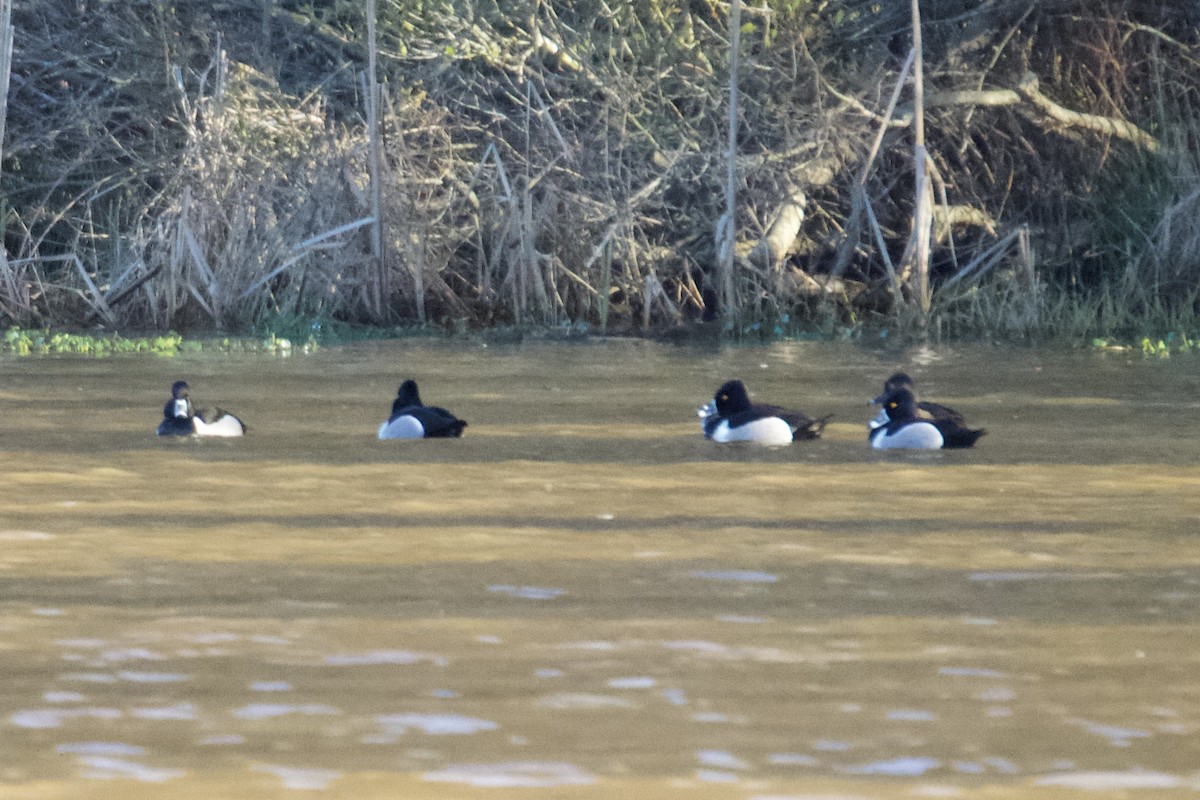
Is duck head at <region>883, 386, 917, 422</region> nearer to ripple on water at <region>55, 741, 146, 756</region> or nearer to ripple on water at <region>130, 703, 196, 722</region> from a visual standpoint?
ripple on water at <region>130, 703, 196, 722</region>

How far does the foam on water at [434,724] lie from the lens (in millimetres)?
6016

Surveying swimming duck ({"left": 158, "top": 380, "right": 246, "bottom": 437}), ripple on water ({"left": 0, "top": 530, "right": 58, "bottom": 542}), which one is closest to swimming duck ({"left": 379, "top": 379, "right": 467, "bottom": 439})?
swimming duck ({"left": 158, "top": 380, "right": 246, "bottom": 437})

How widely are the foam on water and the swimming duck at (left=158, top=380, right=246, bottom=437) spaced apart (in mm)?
8286

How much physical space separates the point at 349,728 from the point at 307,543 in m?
3.58

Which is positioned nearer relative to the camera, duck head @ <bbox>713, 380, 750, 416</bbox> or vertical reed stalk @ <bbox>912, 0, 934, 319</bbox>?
duck head @ <bbox>713, 380, 750, 416</bbox>

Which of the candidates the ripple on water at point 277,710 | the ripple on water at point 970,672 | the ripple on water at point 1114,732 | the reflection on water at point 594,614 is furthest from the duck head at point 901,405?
the ripple on water at point 277,710

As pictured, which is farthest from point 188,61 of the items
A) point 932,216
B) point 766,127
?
point 932,216

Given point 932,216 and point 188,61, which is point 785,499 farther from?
point 188,61

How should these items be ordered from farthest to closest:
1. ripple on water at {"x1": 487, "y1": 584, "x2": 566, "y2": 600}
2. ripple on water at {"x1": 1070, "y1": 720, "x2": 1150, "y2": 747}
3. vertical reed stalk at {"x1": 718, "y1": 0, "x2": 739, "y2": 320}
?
vertical reed stalk at {"x1": 718, "y1": 0, "x2": 739, "y2": 320} < ripple on water at {"x1": 487, "y1": 584, "x2": 566, "y2": 600} < ripple on water at {"x1": 1070, "y1": 720, "x2": 1150, "y2": 747}

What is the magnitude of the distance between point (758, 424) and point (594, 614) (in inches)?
252

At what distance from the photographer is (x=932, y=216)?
93.1 feet

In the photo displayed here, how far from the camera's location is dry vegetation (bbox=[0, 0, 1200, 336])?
27.5 meters

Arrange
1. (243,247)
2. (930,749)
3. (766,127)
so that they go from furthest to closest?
1. (766,127)
2. (243,247)
3. (930,749)

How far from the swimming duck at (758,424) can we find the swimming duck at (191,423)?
3.11 meters
